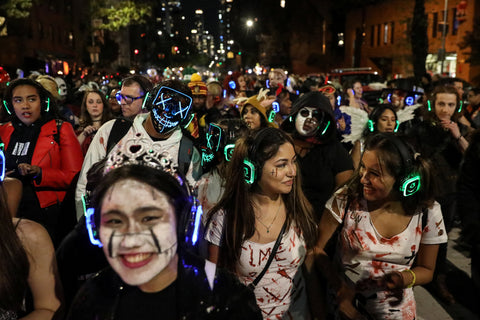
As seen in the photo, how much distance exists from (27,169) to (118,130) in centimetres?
81

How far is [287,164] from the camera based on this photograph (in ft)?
9.78

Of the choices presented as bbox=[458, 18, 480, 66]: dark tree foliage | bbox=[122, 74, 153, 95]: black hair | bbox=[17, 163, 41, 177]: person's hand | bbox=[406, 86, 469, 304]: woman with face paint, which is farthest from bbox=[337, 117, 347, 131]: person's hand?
bbox=[458, 18, 480, 66]: dark tree foliage

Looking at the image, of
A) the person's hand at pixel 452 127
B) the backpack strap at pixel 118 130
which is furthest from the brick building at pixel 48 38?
the person's hand at pixel 452 127

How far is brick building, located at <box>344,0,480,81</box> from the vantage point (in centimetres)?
3057

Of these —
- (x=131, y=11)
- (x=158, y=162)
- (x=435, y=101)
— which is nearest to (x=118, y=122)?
(x=158, y=162)

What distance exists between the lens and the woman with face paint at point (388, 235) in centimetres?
277

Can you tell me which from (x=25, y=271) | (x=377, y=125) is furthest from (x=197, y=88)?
(x=25, y=271)

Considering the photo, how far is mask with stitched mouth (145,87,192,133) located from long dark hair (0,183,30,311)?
1453 millimetres

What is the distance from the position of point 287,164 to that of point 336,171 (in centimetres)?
138

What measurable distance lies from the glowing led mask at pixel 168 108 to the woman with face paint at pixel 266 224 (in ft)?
1.91

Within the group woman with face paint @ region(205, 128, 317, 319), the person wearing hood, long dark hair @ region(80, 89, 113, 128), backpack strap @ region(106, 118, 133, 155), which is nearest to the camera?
woman with face paint @ region(205, 128, 317, 319)

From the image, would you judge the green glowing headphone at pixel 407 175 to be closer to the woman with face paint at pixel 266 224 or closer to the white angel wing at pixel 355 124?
the woman with face paint at pixel 266 224

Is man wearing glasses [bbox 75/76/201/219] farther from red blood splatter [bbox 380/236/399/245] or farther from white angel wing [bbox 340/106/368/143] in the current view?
white angel wing [bbox 340/106/368/143]

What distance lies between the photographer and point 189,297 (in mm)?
1794
